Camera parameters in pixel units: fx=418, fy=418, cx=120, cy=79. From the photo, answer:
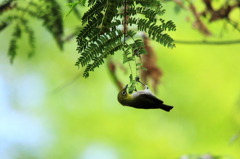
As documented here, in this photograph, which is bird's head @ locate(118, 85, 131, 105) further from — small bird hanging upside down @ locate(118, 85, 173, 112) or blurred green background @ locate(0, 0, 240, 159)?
blurred green background @ locate(0, 0, 240, 159)

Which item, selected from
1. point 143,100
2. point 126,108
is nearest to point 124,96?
point 143,100

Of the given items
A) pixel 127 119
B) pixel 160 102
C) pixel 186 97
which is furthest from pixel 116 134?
pixel 160 102

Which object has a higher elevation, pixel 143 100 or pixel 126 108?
pixel 126 108

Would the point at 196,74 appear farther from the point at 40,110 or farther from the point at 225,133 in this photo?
the point at 40,110

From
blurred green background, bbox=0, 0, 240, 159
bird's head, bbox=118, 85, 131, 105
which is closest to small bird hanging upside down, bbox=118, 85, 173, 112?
bird's head, bbox=118, 85, 131, 105

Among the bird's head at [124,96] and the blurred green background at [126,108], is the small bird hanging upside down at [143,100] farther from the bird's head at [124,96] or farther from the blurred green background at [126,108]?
the blurred green background at [126,108]

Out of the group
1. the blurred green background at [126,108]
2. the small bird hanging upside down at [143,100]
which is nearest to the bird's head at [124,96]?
the small bird hanging upside down at [143,100]

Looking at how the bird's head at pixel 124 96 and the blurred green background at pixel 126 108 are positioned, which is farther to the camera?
the blurred green background at pixel 126 108

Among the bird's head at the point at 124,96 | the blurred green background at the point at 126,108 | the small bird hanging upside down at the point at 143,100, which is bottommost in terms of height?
the small bird hanging upside down at the point at 143,100

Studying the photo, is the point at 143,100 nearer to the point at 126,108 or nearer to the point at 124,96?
the point at 124,96

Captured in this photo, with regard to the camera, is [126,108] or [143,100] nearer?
[143,100]

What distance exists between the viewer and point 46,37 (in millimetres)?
5535

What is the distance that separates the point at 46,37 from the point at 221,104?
8.45 feet

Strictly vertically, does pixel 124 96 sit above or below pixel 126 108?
below
